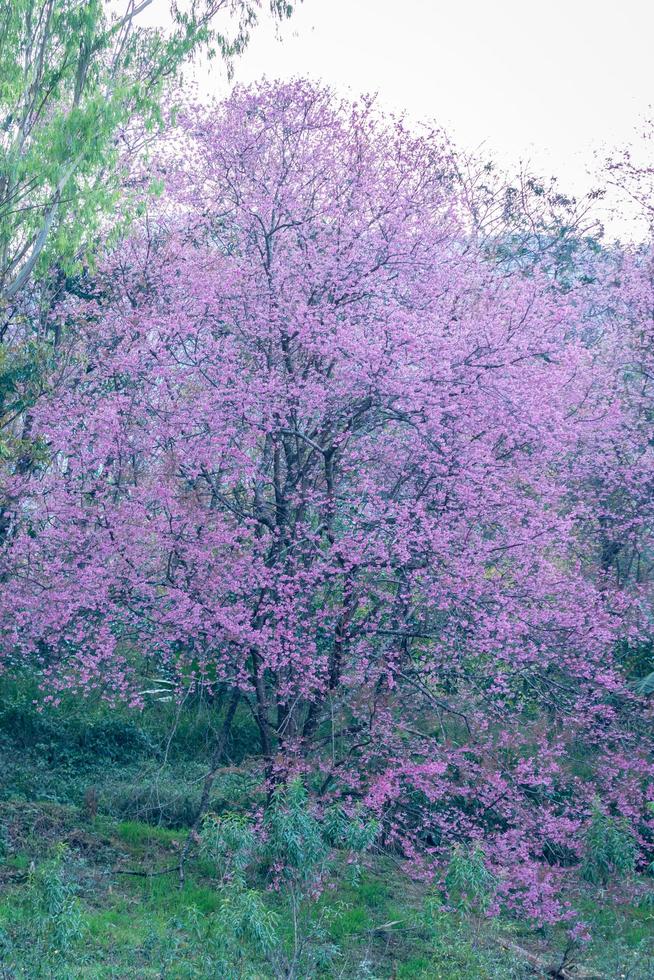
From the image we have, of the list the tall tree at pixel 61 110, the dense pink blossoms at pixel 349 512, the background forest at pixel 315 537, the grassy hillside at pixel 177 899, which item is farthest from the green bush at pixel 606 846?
the tall tree at pixel 61 110

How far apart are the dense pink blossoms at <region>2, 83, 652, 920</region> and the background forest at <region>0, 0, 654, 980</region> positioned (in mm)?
47

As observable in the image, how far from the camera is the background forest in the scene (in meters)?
9.95

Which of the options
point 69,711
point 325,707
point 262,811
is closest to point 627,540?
point 325,707

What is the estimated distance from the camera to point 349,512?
35.1 feet

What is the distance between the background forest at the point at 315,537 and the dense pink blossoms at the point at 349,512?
1.8 inches

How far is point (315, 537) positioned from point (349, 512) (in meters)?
0.57

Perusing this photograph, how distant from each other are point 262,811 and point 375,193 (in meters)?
7.26

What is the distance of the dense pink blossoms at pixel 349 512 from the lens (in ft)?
33.5

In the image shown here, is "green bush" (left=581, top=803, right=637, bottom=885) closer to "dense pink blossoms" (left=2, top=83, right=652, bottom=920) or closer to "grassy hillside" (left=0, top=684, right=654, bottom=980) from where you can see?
"dense pink blossoms" (left=2, top=83, right=652, bottom=920)

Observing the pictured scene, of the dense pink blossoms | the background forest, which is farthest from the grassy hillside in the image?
the dense pink blossoms

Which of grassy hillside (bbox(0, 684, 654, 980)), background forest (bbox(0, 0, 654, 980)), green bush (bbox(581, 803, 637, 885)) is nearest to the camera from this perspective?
grassy hillside (bbox(0, 684, 654, 980))

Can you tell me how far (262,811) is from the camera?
1004 cm

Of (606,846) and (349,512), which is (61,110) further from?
(606,846)

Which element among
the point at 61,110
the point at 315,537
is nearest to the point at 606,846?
the point at 315,537
